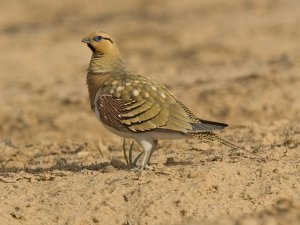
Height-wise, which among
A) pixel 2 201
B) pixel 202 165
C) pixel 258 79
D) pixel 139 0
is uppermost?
pixel 139 0

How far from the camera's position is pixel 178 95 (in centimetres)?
1281

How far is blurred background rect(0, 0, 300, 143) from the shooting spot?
1223 centimetres

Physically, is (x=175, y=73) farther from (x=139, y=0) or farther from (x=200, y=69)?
(x=139, y=0)

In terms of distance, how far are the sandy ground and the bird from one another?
1.14 ft

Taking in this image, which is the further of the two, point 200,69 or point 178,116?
point 200,69

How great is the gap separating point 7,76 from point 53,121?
4.41 metres

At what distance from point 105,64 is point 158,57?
29.7ft

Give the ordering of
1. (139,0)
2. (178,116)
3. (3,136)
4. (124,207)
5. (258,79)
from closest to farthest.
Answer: (124,207) < (178,116) < (3,136) < (258,79) < (139,0)

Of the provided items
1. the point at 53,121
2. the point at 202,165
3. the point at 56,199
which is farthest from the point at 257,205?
the point at 53,121

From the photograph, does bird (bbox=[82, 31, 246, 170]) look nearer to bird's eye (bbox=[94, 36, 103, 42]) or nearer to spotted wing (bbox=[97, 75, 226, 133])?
spotted wing (bbox=[97, 75, 226, 133])

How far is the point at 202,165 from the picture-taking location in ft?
24.6

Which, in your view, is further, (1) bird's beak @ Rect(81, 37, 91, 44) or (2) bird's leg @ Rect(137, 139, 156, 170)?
(1) bird's beak @ Rect(81, 37, 91, 44)

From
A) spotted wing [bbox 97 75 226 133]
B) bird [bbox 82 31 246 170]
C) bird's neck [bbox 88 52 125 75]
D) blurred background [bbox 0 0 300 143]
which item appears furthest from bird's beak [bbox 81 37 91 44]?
blurred background [bbox 0 0 300 143]

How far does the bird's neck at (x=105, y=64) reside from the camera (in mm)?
7977
